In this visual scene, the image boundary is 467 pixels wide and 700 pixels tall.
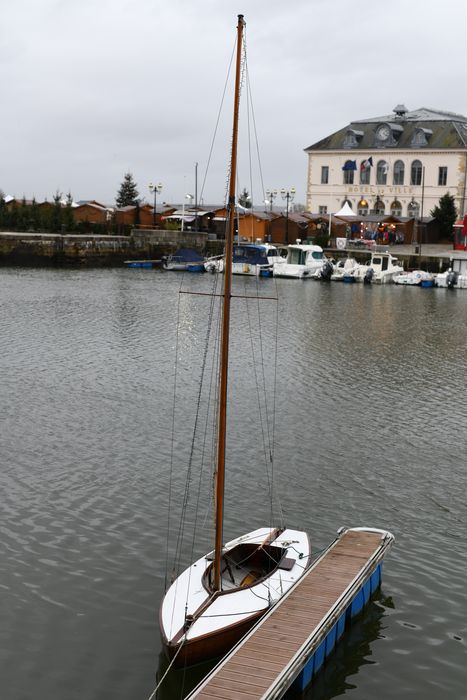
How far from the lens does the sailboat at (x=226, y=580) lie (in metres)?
13.0

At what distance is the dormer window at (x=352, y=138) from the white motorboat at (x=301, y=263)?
2968 centimetres

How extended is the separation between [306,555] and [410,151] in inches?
3750

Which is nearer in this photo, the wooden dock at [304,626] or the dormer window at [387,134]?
the wooden dock at [304,626]

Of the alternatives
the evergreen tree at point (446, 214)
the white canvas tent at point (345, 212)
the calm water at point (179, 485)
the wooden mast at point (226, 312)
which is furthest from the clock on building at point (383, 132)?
the wooden mast at point (226, 312)

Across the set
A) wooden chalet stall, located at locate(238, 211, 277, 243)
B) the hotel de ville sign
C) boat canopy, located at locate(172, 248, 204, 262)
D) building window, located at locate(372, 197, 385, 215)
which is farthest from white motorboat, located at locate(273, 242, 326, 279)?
the hotel de ville sign

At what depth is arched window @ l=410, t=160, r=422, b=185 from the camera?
346 ft

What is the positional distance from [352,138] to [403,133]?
6.40 metres

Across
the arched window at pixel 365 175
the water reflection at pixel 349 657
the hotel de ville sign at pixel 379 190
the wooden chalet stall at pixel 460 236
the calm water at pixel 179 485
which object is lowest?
the water reflection at pixel 349 657

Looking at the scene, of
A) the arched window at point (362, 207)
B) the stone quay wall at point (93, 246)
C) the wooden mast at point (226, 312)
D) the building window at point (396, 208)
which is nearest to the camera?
the wooden mast at point (226, 312)

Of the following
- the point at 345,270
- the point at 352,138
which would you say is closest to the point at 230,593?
the point at 345,270

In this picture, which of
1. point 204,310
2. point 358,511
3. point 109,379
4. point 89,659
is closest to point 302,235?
point 204,310

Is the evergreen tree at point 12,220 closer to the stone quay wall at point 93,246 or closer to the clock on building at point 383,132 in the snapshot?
the stone quay wall at point 93,246

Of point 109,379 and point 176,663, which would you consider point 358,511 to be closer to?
point 176,663

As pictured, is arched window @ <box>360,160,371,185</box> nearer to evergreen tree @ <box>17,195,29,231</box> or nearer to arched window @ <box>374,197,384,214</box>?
arched window @ <box>374,197,384,214</box>
